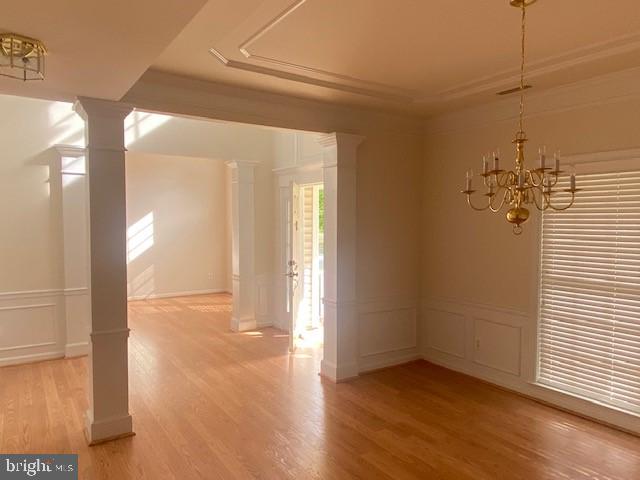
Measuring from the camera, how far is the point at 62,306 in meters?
5.31

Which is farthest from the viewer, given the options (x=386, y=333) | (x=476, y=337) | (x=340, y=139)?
(x=386, y=333)

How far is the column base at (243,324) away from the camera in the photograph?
654 centimetres

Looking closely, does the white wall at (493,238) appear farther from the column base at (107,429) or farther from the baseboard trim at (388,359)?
the column base at (107,429)

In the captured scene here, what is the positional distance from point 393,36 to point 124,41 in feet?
5.39

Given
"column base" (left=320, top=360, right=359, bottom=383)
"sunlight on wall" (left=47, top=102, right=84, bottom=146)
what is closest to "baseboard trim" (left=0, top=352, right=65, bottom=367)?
"sunlight on wall" (left=47, top=102, right=84, bottom=146)

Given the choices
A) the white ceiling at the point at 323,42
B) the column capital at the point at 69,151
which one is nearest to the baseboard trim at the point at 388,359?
the white ceiling at the point at 323,42

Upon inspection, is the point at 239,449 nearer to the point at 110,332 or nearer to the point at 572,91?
the point at 110,332

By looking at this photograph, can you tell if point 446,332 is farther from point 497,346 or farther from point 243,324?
point 243,324

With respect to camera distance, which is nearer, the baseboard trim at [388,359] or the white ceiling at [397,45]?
the white ceiling at [397,45]

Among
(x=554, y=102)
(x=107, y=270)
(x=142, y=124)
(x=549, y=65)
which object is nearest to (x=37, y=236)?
(x=142, y=124)

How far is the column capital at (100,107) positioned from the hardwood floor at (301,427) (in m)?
2.44

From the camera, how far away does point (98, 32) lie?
2.05 m

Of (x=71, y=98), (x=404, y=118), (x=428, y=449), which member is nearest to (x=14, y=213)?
(x=71, y=98)

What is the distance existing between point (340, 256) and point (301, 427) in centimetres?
174
